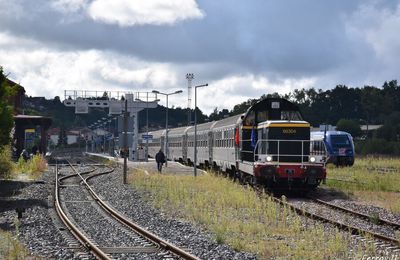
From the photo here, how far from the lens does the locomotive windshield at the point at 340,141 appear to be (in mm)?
51359

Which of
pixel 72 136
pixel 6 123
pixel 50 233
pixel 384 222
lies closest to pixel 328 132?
pixel 6 123

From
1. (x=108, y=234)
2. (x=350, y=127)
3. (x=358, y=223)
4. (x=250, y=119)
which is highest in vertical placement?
(x=350, y=127)

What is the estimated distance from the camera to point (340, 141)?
2040 inches

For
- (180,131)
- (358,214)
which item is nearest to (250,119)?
(358,214)

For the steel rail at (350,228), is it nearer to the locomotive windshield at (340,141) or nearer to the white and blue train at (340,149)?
the white and blue train at (340,149)

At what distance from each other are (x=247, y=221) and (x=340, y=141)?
117 ft

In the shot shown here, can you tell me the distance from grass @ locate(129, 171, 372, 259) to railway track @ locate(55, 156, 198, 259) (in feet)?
4.65

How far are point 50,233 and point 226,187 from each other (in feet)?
41.7

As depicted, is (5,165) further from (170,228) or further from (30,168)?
(170,228)

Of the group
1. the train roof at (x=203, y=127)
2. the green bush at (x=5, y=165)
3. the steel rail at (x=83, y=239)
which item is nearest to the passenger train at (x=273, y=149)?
the train roof at (x=203, y=127)

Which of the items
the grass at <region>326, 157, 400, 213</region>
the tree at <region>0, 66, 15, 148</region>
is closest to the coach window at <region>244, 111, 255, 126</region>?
the grass at <region>326, 157, 400, 213</region>

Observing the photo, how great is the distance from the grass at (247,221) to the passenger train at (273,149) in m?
1.12

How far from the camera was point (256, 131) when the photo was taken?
92.5 ft

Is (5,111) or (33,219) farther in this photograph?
(5,111)
